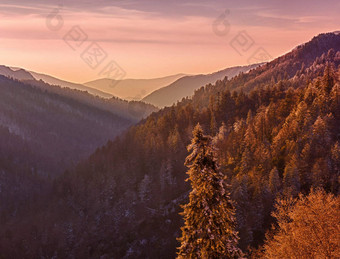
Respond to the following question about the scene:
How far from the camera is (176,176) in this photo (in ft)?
386

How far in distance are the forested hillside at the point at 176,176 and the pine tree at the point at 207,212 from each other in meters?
46.7

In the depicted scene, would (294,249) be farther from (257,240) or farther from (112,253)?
(112,253)

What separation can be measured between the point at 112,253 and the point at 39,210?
7117cm

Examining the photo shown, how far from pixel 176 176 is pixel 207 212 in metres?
97.6

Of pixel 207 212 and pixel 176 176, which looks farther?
pixel 176 176

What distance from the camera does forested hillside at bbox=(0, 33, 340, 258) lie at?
249 ft

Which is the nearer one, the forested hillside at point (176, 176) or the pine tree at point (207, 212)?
the pine tree at point (207, 212)

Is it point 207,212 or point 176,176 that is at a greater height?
point 176,176

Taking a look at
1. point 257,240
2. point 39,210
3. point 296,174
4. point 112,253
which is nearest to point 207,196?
point 257,240

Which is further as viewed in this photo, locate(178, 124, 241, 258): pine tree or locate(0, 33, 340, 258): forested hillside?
locate(0, 33, 340, 258): forested hillside

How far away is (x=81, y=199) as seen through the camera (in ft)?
459

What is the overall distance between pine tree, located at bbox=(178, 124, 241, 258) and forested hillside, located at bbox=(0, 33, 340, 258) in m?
46.7

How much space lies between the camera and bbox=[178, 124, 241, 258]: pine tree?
20719 millimetres

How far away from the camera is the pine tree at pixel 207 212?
20.7 m
